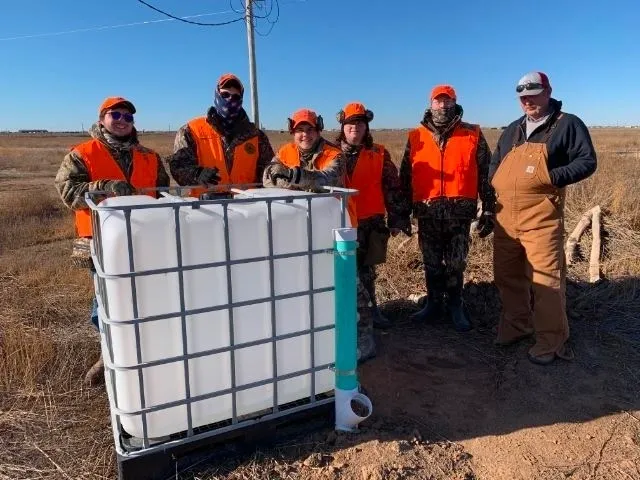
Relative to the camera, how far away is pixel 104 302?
2293 millimetres

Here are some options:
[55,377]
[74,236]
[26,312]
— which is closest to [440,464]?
[55,377]

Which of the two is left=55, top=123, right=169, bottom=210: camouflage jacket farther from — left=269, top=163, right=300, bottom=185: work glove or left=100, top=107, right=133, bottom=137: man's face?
left=269, top=163, right=300, bottom=185: work glove

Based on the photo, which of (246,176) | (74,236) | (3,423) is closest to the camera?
(3,423)

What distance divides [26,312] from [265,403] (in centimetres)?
294

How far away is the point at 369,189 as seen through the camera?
158 inches

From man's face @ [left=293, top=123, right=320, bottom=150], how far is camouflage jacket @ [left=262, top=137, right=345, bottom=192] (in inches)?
1.7

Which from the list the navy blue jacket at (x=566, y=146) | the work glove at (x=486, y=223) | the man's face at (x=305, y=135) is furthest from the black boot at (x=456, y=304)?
the man's face at (x=305, y=135)

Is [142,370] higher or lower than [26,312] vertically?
higher

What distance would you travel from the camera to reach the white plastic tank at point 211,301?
2.12m

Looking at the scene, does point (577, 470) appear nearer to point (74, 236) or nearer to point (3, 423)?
point (3, 423)

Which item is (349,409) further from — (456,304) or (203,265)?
(456,304)

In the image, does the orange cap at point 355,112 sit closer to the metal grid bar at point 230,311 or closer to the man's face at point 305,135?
the man's face at point 305,135

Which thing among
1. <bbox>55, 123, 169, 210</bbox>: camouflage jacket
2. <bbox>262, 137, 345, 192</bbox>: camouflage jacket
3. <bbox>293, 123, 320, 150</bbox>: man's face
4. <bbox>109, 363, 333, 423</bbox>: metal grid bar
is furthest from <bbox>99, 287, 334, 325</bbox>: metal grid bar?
<bbox>293, 123, 320, 150</bbox>: man's face

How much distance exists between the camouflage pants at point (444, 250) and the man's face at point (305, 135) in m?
1.45
